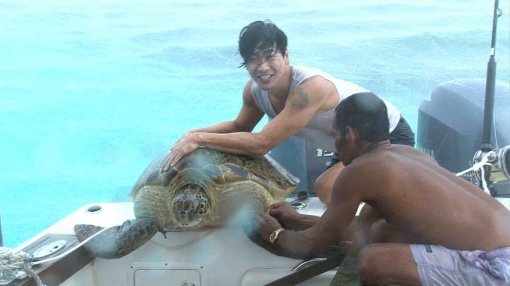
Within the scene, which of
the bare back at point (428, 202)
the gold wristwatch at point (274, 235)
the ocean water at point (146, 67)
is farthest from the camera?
the ocean water at point (146, 67)

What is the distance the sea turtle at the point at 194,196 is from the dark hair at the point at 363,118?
0.56 metres

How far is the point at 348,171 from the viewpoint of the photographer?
1469mm

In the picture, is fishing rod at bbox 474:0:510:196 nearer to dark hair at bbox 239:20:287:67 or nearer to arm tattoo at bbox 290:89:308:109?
arm tattoo at bbox 290:89:308:109

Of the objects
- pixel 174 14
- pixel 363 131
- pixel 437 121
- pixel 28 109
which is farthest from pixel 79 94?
pixel 363 131

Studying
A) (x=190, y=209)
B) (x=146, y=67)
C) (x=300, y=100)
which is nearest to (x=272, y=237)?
(x=190, y=209)

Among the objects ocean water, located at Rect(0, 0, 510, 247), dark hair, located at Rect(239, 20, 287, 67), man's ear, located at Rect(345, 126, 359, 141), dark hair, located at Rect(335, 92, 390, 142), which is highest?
dark hair, located at Rect(239, 20, 287, 67)

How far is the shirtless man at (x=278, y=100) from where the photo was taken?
6.21 ft

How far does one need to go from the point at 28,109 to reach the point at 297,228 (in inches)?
232

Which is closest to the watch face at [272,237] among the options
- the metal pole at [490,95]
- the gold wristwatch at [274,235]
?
the gold wristwatch at [274,235]

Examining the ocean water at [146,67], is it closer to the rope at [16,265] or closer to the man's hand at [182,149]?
the man's hand at [182,149]

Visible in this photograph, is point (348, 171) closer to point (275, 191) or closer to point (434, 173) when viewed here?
point (434, 173)

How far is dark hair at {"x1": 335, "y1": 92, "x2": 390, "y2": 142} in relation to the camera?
150 cm

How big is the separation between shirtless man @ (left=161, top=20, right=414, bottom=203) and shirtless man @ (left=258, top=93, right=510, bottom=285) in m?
0.42

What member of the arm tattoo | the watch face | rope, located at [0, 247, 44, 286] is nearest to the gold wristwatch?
the watch face
